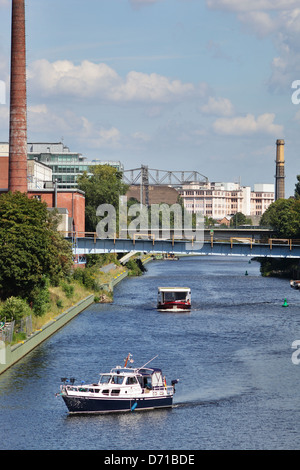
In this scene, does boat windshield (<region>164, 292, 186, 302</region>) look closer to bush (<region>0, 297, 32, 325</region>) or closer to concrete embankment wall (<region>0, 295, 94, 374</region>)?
concrete embankment wall (<region>0, 295, 94, 374</region>)

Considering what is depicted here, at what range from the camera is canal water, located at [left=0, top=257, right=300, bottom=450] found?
45531 mm

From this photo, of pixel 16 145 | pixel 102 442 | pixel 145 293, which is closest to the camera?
pixel 102 442

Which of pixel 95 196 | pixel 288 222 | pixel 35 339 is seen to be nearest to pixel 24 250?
pixel 35 339

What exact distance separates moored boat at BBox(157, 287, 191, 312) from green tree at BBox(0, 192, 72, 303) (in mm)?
18841

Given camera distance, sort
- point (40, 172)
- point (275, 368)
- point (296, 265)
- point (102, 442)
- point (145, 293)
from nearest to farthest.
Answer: point (102, 442), point (275, 368), point (145, 293), point (296, 265), point (40, 172)

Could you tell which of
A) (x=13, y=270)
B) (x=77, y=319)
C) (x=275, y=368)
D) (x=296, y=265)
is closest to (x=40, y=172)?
(x=296, y=265)

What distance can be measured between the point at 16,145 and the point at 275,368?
50.2m

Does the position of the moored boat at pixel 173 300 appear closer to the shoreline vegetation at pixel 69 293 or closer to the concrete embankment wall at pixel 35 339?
the concrete embankment wall at pixel 35 339

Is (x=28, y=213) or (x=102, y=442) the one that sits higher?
(x=28, y=213)

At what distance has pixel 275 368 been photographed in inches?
2464

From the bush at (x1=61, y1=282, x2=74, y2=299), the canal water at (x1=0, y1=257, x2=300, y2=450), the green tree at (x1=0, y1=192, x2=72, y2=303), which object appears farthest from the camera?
the bush at (x1=61, y1=282, x2=74, y2=299)

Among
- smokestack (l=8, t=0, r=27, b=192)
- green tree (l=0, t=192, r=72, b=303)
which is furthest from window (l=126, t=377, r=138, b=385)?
smokestack (l=8, t=0, r=27, b=192)

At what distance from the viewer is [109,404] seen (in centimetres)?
→ 5025
